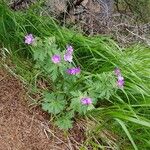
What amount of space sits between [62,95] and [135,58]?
0.72 metres

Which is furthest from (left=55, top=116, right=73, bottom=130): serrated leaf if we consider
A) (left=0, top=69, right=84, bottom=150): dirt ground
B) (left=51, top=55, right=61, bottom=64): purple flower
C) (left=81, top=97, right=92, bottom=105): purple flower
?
(left=51, top=55, right=61, bottom=64): purple flower

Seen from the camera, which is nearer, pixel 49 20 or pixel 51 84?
pixel 51 84

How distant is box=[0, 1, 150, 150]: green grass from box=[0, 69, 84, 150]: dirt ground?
4.0 inches

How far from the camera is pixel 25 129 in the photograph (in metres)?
2.63

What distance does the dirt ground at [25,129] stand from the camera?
8.39 ft

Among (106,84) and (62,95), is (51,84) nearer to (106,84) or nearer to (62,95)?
(62,95)

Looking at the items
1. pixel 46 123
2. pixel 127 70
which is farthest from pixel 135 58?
pixel 46 123

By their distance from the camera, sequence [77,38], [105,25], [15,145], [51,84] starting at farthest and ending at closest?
1. [105,25]
2. [77,38]
3. [51,84]
4. [15,145]

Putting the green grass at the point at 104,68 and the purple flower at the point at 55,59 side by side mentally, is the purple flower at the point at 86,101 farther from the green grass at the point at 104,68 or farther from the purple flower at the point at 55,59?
the purple flower at the point at 55,59

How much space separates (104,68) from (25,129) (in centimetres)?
67

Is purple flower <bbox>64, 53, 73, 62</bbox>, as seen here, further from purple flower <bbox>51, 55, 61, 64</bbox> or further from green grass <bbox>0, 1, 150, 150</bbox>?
green grass <bbox>0, 1, 150, 150</bbox>

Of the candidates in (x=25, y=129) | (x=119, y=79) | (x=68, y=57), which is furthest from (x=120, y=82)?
(x=25, y=129)

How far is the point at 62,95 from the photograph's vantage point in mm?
2738

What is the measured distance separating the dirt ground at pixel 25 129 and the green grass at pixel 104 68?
102 mm
